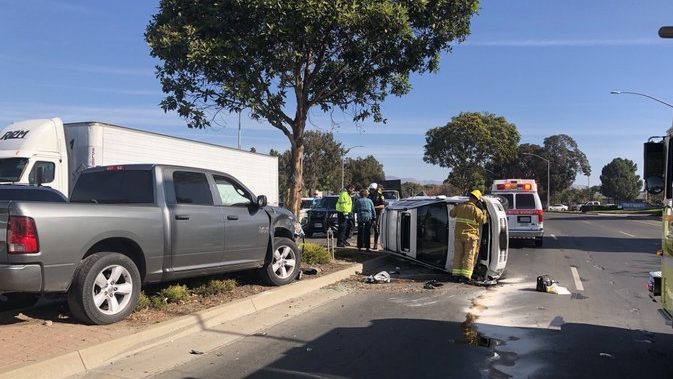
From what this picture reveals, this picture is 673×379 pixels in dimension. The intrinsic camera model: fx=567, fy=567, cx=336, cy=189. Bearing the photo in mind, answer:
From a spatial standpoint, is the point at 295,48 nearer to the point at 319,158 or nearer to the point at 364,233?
the point at 364,233

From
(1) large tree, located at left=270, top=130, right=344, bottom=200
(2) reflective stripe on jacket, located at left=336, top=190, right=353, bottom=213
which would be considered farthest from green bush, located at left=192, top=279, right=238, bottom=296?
(1) large tree, located at left=270, top=130, right=344, bottom=200

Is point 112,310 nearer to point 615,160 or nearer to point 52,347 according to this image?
point 52,347

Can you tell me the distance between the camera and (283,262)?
9.29 metres

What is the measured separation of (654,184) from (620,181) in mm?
122000

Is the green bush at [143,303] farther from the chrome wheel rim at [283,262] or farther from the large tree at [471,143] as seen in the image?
the large tree at [471,143]

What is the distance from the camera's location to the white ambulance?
18062 mm

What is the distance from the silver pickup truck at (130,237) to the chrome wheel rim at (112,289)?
0.01m

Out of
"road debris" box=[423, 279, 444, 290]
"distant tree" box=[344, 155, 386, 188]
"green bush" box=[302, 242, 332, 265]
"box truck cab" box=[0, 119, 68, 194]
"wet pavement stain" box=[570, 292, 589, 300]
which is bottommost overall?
"wet pavement stain" box=[570, 292, 589, 300]

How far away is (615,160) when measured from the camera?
115 m

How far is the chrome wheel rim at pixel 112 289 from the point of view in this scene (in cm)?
621

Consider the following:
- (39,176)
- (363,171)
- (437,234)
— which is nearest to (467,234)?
A: (437,234)

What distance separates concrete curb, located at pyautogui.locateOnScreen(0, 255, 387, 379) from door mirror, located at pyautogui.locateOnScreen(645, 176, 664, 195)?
5.06 m

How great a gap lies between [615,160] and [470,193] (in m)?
118

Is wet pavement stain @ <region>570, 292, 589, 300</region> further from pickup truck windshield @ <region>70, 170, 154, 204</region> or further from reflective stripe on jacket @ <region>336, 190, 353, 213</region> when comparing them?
reflective stripe on jacket @ <region>336, 190, 353, 213</region>
